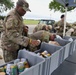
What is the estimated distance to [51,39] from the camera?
2174 mm

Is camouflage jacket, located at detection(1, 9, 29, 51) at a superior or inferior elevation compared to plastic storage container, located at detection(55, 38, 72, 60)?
superior

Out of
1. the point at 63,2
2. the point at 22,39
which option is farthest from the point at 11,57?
the point at 63,2

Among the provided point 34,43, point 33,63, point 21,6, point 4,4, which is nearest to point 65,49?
point 34,43

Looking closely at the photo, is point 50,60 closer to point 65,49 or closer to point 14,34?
point 65,49

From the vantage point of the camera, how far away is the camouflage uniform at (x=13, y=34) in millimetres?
1762

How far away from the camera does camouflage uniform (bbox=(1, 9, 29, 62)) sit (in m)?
1.76

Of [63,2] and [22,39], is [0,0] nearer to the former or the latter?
[63,2]

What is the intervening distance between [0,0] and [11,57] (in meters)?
14.6

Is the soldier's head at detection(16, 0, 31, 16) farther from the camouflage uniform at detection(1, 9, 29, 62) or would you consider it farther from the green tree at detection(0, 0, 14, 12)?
the green tree at detection(0, 0, 14, 12)

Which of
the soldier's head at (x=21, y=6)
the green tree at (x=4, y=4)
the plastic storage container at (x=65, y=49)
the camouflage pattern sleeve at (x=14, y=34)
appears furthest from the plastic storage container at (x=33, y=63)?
the green tree at (x=4, y=4)

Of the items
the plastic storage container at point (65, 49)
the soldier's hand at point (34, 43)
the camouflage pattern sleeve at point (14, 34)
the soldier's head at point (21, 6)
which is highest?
the soldier's head at point (21, 6)

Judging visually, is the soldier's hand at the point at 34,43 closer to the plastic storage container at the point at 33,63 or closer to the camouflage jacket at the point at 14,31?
the camouflage jacket at the point at 14,31

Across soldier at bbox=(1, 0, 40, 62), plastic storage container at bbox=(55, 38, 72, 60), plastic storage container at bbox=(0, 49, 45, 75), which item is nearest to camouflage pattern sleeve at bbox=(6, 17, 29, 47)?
soldier at bbox=(1, 0, 40, 62)

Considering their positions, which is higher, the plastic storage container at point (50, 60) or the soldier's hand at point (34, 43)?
the soldier's hand at point (34, 43)
